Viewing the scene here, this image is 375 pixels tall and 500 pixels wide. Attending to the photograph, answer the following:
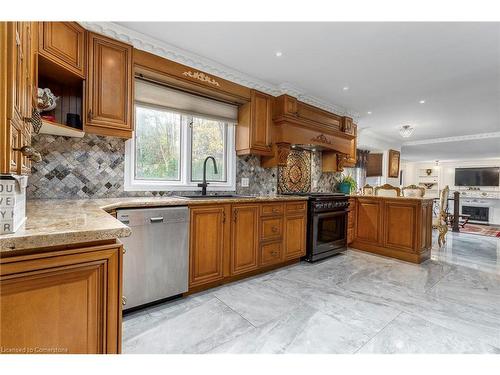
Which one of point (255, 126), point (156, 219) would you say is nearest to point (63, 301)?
point (156, 219)

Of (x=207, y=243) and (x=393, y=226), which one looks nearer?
(x=207, y=243)

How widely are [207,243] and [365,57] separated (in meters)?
2.53

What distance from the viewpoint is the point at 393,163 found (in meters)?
6.90

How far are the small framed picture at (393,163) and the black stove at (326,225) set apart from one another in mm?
3848

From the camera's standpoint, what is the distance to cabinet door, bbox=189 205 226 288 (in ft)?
7.38

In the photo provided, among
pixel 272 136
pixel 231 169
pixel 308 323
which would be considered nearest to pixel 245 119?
pixel 272 136

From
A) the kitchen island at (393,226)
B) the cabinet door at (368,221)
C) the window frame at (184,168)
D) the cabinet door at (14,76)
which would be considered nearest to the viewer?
the cabinet door at (14,76)

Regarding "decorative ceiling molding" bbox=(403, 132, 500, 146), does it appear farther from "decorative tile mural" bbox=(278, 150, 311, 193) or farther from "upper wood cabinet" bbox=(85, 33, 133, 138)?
"upper wood cabinet" bbox=(85, 33, 133, 138)

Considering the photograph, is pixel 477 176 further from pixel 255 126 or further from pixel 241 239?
pixel 241 239

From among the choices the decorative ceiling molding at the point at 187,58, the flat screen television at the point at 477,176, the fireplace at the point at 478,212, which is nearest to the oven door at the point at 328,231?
the decorative ceiling molding at the point at 187,58

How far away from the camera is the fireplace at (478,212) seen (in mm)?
8836

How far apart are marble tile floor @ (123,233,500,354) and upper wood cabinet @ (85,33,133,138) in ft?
5.06

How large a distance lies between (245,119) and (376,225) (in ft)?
8.41

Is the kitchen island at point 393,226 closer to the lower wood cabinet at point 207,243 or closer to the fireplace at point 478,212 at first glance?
the lower wood cabinet at point 207,243
